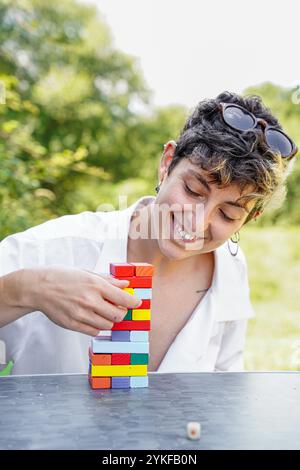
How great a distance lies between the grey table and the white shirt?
30 centimetres

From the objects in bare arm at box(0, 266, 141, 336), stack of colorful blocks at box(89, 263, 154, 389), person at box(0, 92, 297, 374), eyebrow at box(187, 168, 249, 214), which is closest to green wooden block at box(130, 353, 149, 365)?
stack of colorful blocks at box(89, 263, 154, 389)

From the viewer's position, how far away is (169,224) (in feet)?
5.45

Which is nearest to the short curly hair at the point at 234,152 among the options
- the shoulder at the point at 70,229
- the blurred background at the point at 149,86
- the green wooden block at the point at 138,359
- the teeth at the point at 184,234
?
the teeth at the point at 184,234

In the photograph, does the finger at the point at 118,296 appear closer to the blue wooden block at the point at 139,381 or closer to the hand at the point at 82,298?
the hand at the point at 82,298

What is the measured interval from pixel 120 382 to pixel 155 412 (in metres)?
0.20

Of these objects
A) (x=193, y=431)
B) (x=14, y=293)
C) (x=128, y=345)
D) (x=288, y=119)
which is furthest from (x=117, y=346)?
(x=288, y=119)

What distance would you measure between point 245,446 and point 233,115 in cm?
90

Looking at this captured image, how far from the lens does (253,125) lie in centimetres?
162

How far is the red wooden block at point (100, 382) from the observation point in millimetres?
1330

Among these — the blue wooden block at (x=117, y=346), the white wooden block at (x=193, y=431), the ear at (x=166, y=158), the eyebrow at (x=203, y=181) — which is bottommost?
the white wooden block at (x=193, y=431)

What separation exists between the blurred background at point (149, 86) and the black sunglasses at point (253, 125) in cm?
377

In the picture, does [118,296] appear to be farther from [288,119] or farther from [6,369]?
[288,119]

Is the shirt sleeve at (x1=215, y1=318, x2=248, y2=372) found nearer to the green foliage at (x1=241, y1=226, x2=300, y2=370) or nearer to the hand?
the hand
